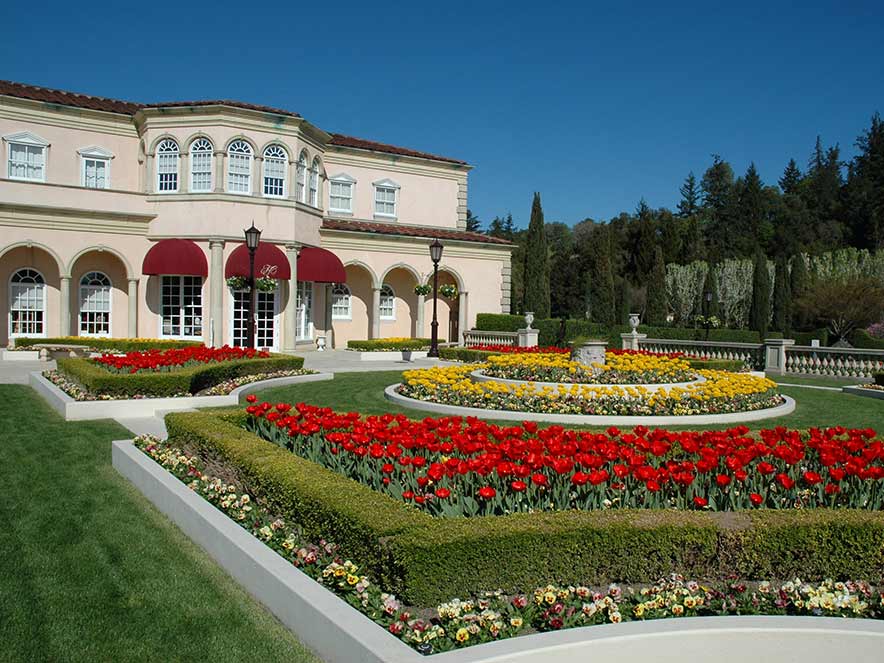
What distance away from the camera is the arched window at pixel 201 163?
27.7 meters

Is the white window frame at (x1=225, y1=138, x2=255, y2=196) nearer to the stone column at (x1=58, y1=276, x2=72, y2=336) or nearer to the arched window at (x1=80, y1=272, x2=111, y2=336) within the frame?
the arched window at (x1=80, y1=272, x2=111, y2=336)

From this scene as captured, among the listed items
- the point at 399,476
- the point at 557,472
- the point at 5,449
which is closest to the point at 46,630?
the point at 399,476

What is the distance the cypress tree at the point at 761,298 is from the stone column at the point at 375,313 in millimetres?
23110

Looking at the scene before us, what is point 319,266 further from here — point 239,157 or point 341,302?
point 239,157

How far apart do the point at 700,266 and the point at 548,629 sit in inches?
2108

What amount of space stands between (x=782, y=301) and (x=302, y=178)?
28.6 meters

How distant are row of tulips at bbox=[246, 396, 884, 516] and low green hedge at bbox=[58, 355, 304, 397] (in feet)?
21.9

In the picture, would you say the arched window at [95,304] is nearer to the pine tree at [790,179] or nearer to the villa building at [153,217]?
the villa building at [153,217]

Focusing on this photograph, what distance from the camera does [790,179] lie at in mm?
87875

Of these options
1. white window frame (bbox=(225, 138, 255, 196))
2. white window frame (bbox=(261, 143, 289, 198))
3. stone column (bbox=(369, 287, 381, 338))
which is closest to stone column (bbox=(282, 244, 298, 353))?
white window frame (bbox=(261, 143, 289, 198))

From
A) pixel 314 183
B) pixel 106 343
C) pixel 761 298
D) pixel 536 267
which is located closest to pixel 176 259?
pixel 106 343

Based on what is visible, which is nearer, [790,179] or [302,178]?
[302,178]

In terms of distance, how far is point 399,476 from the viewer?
20.7ft

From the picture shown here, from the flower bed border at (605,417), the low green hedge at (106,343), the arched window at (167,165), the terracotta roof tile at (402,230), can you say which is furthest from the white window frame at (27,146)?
the flower bed border at (605,417)
